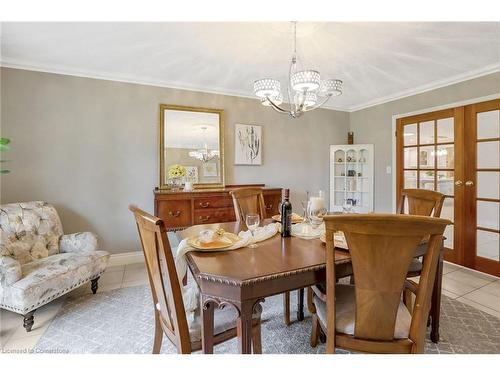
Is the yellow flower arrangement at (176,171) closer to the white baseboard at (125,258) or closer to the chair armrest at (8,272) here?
the white baseboard at (125,258)

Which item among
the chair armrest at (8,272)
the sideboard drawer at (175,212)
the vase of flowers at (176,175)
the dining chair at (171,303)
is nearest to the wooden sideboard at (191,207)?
the sideboard drawer at (175,212)

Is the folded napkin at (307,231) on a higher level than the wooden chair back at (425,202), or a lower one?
lower

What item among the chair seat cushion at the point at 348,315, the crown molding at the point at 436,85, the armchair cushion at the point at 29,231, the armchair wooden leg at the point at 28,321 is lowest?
the armchair wooden leg at the point at 28,321

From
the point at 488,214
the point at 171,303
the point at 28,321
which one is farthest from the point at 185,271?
the point at 488,214

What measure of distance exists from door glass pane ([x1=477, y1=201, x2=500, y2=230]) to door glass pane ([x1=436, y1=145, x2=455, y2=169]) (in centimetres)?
56

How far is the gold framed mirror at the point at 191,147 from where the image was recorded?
3.25 metres

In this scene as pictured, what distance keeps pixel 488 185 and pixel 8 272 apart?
458 cm

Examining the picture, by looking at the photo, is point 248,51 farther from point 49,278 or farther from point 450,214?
point 450,214

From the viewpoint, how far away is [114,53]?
2438mm

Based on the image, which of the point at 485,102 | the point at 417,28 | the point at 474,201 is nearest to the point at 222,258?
the point at 417,28

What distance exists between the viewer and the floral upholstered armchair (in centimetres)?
180

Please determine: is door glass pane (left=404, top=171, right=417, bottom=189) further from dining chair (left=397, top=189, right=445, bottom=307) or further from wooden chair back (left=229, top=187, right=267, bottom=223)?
wooden chair back (left=229, top=187, right=267, bottom=223)

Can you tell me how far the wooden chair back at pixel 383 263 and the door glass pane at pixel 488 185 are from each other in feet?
8.72

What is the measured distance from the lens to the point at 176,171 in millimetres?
3197
